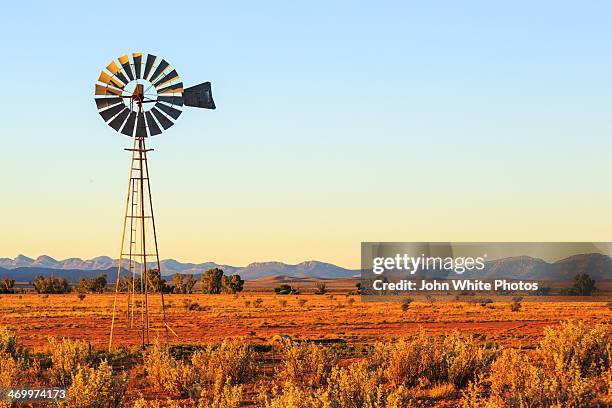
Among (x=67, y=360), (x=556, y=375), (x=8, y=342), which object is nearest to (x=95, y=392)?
(x=67, y=360)

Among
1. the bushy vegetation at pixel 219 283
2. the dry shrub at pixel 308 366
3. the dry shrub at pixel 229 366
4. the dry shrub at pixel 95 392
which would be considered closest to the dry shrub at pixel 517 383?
the dry shrub at pixel 308 366

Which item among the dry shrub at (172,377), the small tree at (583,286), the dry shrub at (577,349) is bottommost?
the dry shrub at (172,377)

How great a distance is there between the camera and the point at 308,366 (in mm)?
17625

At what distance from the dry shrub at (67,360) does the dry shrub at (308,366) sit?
424 centimetres

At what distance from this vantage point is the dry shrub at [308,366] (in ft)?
54.9

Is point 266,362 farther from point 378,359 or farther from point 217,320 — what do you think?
point 217,320

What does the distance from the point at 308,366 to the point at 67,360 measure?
5.26 meters

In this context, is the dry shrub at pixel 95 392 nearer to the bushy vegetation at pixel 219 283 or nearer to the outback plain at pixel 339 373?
the outback plain at pixel 339 373

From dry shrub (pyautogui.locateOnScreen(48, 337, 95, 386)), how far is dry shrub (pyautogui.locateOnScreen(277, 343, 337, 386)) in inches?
167

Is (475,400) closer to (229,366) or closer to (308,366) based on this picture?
(308,366)

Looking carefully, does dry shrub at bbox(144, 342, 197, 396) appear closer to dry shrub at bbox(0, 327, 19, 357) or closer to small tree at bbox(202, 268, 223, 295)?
dry shrub at bbox(0, 327, 19, 357)

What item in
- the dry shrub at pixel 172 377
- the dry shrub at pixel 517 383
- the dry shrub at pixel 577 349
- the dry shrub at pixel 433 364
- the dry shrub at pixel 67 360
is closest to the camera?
the dry shrub at pixel 517 383

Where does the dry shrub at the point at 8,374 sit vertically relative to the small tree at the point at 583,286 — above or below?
below

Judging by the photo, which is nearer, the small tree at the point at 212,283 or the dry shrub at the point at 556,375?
the dry shrub at the point at 556,375
